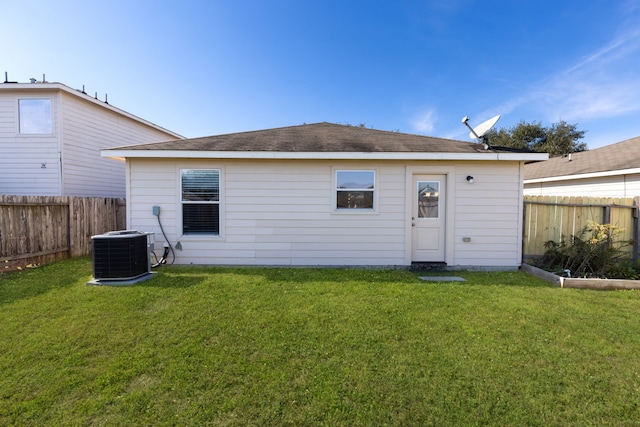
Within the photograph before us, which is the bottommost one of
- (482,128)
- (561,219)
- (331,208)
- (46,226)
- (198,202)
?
(46,226)

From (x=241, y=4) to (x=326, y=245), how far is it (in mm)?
7940

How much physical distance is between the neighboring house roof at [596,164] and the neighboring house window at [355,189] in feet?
27.0

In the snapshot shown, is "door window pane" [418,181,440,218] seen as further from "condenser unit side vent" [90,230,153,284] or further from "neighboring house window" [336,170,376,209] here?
"condenser unit side vent" [90,230,153,284]

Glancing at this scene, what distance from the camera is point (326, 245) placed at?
20.0 feet

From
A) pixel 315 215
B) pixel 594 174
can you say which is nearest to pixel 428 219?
pixel 315 215

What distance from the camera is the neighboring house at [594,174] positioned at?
27.1 feet

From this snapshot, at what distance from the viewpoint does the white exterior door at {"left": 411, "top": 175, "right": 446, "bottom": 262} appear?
239 inches

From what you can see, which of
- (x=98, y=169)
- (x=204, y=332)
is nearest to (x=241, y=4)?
(x=98, y=169)

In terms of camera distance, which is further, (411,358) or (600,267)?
(600,267)

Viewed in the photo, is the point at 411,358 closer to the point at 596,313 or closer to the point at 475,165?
the point at 596,313

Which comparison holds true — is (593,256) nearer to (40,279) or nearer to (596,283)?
(596,283)

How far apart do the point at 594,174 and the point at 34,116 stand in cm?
1881

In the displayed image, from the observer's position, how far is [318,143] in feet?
20.5

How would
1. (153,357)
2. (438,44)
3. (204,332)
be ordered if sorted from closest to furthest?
(153,357) < (204,332) < (438,44)
